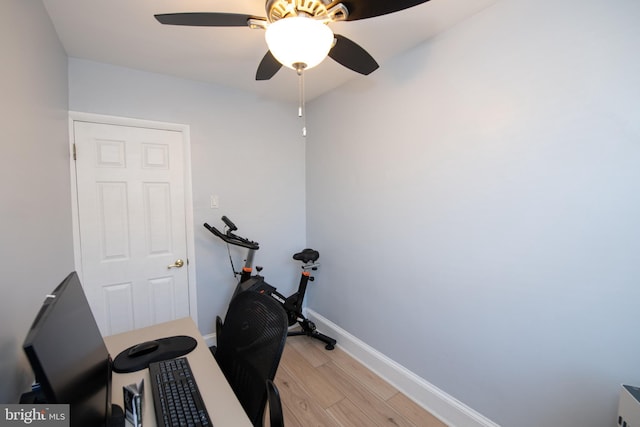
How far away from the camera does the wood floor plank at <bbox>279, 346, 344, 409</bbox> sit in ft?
6.30

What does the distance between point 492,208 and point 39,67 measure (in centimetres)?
243

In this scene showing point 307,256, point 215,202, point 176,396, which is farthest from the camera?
point 307,256

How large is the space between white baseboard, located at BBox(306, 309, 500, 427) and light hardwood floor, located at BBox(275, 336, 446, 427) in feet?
0.15

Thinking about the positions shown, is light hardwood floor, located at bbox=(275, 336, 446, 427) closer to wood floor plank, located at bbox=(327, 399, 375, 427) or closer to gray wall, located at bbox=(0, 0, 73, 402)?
wood floor plank, located at bbox=(327, 399, 375, 427)

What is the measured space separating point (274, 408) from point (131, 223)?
6.46ft

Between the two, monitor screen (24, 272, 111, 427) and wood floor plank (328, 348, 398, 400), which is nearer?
monitor screen (24, 272, 111, 427)

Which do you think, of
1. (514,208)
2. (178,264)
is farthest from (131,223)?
(514,208)

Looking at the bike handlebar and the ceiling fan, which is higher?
the ceiling fan

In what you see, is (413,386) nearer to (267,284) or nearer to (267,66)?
(267,284)

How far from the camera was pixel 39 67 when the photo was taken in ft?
4.27

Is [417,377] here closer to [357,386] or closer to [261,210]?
[357,386]

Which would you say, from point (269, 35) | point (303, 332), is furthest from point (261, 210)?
point (269, 35)

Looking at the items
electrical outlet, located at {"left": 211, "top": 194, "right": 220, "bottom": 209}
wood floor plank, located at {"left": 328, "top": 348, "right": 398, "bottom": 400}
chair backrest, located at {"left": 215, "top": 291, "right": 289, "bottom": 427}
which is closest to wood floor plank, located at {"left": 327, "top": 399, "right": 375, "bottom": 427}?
wood floor plank, located at {"left": 328, "top": 348, "right": 398, "bottom": 400}

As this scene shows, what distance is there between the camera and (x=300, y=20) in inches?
38.6
